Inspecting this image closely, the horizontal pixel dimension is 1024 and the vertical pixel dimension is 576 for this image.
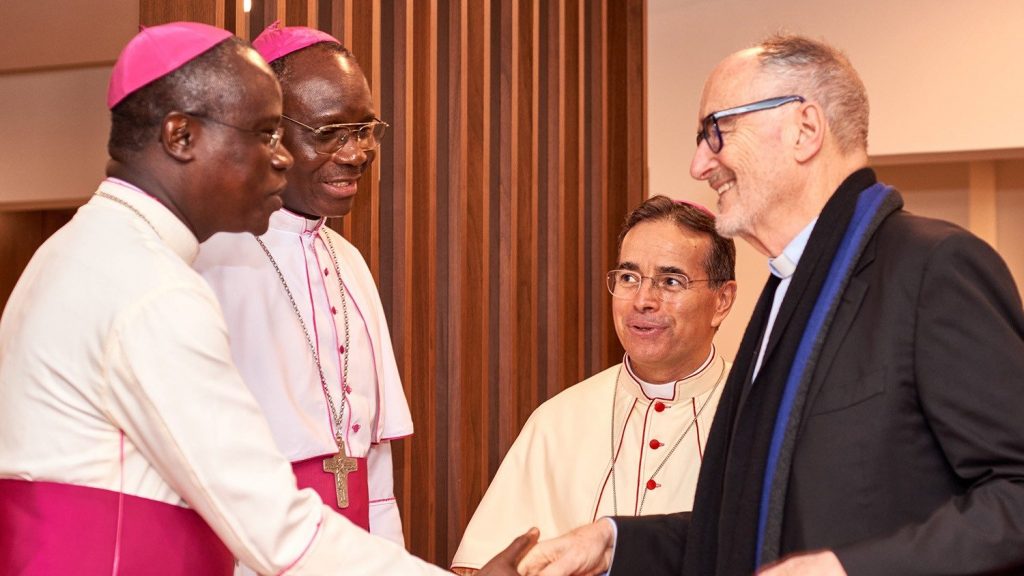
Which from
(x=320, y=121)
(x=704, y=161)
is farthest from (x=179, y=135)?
(x=704, y=161)

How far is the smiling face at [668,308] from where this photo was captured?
10.3 ft

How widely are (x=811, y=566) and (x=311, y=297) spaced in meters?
1.41

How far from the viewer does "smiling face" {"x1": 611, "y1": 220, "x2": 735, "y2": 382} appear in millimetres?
3143

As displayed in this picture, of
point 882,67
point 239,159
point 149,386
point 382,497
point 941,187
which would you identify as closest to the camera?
point 149,386

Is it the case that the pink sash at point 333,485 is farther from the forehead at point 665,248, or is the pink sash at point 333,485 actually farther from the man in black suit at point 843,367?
the forehead at point 665,248

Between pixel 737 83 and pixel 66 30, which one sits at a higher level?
pixel 66 30

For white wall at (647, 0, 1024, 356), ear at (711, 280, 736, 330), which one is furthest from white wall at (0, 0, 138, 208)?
ear at (711, 280, 736, 330)

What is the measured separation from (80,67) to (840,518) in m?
5.66

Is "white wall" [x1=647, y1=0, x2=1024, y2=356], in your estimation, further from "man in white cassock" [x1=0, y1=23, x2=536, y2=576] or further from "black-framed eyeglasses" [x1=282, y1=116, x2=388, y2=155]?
"man in white cassock" [x1=0, y1=23, x2=536, y2=576]

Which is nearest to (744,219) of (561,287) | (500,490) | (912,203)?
(500,490)

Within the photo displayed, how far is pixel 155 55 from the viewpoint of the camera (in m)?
1.95

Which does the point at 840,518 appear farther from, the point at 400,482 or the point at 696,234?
the point at 400,482

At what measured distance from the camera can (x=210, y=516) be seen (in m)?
1.84

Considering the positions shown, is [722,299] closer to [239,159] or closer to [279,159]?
[279,159]
